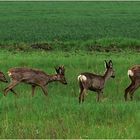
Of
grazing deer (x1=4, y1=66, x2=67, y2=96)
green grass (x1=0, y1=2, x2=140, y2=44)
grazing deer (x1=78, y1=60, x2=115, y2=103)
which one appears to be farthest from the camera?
green grass (x1=0, y1=2, x2=140, y2=44)

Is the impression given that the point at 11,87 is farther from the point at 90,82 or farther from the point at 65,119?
the point at 65,119

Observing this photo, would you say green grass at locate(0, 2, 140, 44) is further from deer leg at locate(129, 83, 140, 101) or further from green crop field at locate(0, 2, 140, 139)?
deer leg at locate(129, 83, 140, 101)

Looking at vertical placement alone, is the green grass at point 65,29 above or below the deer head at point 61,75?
above

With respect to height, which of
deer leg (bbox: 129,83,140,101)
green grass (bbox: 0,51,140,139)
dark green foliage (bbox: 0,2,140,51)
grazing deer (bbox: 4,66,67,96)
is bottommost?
green grass (bbox: 0,51,140,139)

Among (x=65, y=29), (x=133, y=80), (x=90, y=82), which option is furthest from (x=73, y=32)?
(x=90, y=82)

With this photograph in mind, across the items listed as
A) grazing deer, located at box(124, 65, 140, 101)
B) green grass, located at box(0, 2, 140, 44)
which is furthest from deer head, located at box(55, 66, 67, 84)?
green grass, located at box(0, 2, 140, 44)

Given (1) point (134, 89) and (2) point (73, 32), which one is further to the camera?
(2) point (73, 32)

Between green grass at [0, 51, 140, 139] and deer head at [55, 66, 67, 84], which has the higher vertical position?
deer head at [55, 66, 67, 84]

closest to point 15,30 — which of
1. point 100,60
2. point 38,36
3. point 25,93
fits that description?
point 38,36

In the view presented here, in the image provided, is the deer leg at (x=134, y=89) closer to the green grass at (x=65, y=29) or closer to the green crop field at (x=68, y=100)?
the green crop field at (x=68, y=100)

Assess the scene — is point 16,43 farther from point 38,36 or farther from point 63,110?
point 63,110

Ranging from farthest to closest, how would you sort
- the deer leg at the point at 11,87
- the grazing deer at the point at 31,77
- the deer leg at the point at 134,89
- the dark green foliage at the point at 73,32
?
the dark green foliage at the point at 73,32
the grazing deer at the point at 31,77
the deer leg at the point at 134,89
the deer leg at the point at 11,87

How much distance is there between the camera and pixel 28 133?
10117mm

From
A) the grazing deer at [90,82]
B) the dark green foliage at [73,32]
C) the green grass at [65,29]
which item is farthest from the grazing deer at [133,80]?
the green grass at [65,29]
